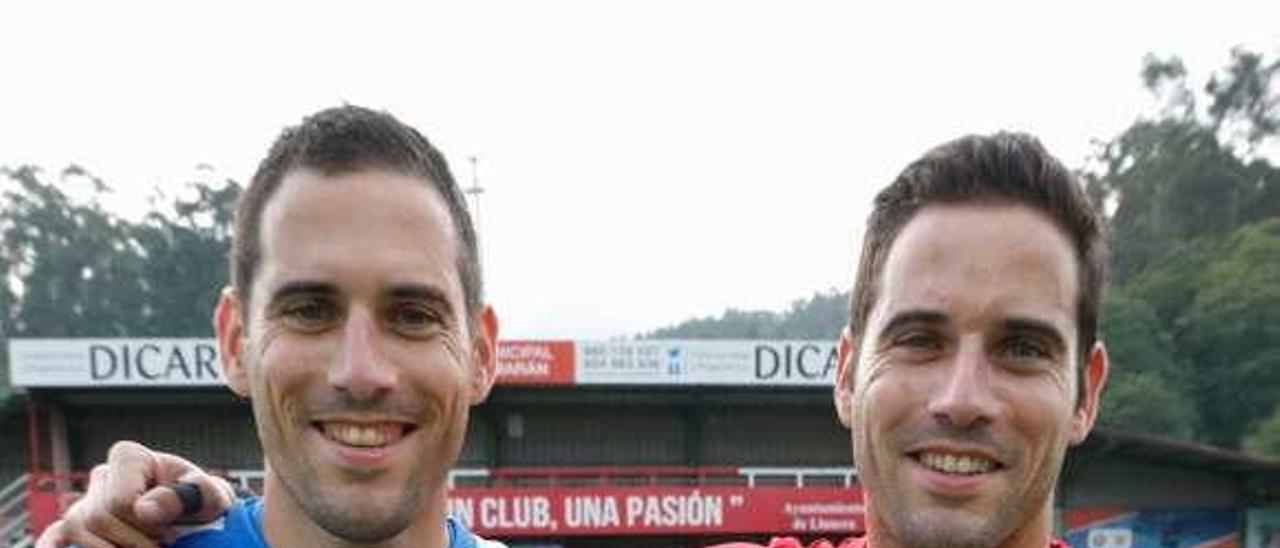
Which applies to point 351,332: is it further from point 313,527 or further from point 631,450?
point 631,450

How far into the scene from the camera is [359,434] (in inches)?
103

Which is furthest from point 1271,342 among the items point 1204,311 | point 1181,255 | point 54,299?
point 54,299

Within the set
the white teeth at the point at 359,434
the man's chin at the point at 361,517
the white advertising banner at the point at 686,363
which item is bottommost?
the white advertising banner at the point at 686,363

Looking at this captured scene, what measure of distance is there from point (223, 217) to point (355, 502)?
292 feet

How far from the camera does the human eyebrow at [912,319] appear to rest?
8.78 feet

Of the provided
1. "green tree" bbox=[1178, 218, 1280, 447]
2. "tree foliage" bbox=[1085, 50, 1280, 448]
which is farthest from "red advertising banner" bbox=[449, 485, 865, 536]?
"green tree" bbox=[1178, 218, 1280, 447]

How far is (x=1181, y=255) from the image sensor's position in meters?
58.9

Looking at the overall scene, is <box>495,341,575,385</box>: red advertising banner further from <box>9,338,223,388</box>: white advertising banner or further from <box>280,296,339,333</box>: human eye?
<box>280,296,339,333</box>: human eye

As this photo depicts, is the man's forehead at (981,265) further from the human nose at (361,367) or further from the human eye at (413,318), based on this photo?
the human nose at (361,367)

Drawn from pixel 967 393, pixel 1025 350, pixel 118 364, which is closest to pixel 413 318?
pixel 967 393

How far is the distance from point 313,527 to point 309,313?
51 cm

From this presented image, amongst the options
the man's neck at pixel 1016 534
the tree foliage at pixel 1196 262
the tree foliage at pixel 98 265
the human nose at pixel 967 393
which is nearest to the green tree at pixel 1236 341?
the tree foliage at pixel 1196 262

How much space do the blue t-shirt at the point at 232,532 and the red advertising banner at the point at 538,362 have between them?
58.6ft

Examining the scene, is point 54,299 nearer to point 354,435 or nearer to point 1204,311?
point 1204,311
